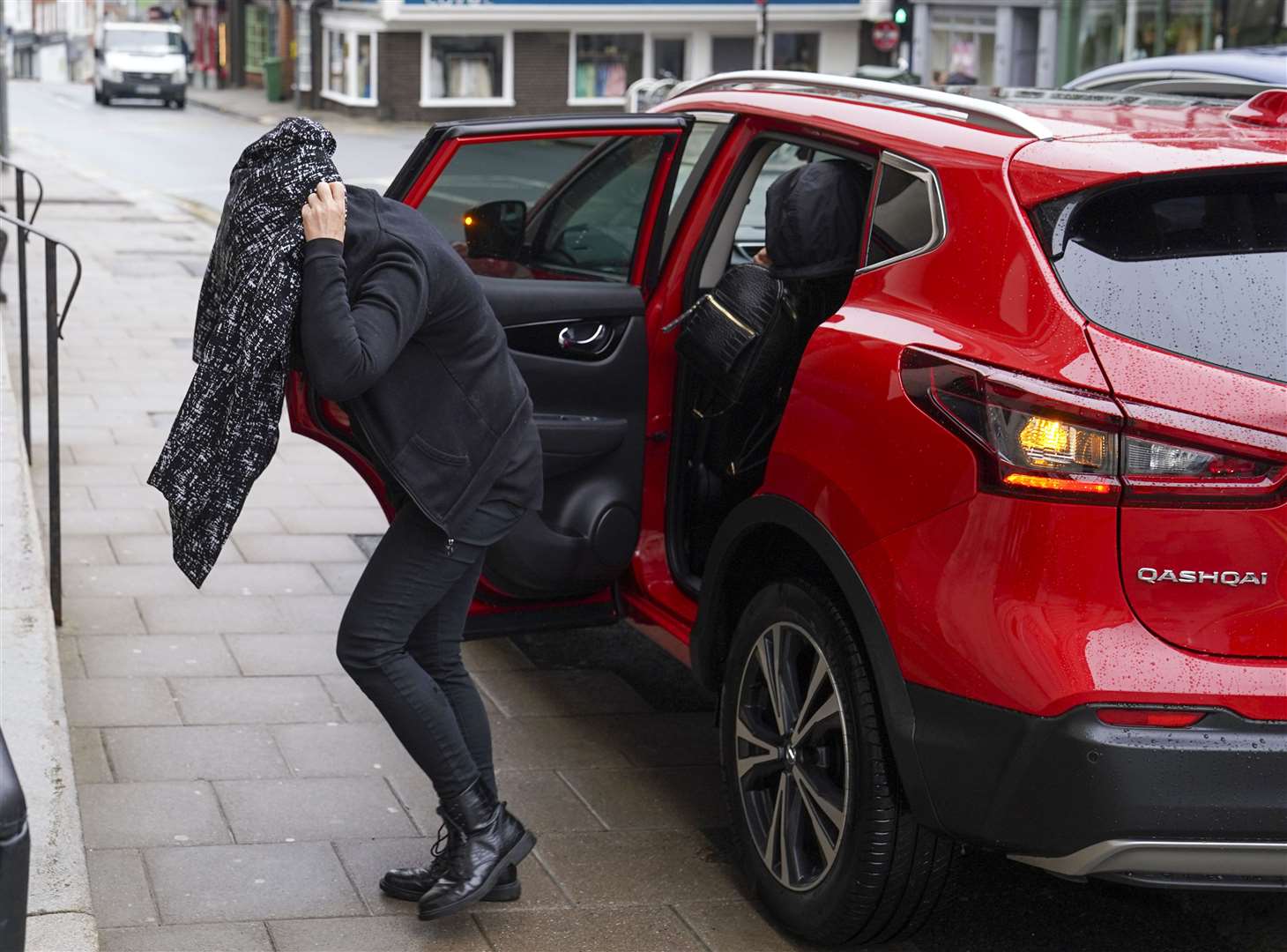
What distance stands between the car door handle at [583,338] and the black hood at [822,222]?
69 centimetres

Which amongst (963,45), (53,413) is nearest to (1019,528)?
(53,413)

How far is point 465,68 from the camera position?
41.5 m

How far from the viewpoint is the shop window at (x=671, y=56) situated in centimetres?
4322

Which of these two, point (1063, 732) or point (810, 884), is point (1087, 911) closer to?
point (810, 884)

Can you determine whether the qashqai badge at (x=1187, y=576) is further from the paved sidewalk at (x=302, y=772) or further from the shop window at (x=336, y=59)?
the shop window at (x=336, y=59)

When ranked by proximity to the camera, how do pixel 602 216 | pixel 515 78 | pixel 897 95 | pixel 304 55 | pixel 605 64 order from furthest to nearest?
pixel 304 55, pixel 605 64, pixel 515 78, pixel 602 216, pixel 897 95

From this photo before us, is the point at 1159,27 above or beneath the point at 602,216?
above

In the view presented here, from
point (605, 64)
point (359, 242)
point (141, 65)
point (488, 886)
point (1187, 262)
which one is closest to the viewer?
point (1187, 262)

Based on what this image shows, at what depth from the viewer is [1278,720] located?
9.77 ft

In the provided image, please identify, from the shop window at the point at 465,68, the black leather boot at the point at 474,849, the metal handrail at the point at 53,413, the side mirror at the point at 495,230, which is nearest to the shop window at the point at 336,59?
the shop window at the point at 465,68

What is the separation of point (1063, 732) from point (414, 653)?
1445 millimetres

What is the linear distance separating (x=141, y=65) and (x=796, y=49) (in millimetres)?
16143

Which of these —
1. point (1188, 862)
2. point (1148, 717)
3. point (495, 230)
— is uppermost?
point (495, 230)

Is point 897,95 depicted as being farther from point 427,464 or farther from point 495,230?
point 427,464
